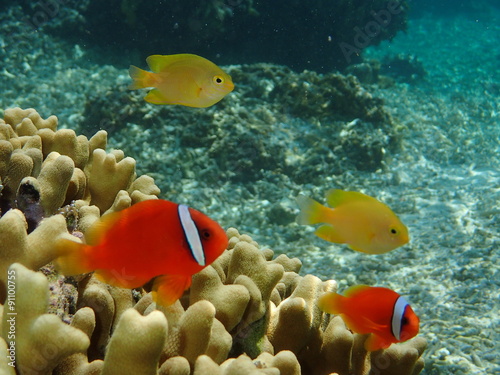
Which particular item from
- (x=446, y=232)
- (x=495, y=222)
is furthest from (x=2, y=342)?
(x=495, y=222)

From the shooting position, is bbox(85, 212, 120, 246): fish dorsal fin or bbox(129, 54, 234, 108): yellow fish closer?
bbox(85, 212, 120, 246): fish dorsal fin

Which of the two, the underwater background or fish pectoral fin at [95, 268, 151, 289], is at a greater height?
fish pectoral fin at [95, 268, 151, 289]

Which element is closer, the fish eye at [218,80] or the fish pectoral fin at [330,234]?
the fish pectoral fin at [330,234]

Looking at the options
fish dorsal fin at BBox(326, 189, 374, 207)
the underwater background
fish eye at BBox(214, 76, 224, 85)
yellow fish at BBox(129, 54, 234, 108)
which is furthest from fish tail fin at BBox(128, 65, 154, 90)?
the underwater background

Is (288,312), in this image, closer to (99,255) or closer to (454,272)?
(99,255)

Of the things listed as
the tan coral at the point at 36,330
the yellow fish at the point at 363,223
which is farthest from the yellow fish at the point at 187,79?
the tan coral at the point at 36,330

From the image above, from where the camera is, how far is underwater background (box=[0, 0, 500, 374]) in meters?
5.82

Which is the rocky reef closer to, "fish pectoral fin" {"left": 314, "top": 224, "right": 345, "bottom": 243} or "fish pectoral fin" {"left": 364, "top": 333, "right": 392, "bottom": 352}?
"fish pectoral fin" {"left": 314, "top": 224, "right": 345, "bottom": 243}

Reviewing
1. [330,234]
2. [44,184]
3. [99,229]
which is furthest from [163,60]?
[99,229]

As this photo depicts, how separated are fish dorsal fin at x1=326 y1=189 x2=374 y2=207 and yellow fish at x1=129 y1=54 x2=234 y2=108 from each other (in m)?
1.00

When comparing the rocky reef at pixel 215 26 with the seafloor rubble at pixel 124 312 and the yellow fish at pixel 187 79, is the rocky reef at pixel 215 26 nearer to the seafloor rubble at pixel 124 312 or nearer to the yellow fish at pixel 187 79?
the yellow fish at pixel 187 79

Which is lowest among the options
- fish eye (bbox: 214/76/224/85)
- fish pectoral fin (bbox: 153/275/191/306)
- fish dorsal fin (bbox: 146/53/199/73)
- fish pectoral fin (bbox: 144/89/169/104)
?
fish pectoral fin (bbox: 153/275/191/306)

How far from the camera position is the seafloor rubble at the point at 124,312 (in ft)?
4.58

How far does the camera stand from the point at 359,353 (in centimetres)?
246
